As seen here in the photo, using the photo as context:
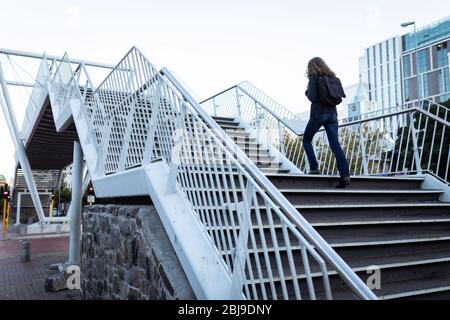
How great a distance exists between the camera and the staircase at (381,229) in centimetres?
311

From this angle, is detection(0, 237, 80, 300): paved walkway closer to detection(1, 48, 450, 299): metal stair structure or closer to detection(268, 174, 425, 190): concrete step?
detection(1, 48, 450, 299): metal stair structure

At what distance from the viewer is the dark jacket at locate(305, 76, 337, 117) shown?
464cm

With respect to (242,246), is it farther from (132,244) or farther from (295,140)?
(295,140)

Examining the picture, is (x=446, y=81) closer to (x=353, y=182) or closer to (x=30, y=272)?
(x=353, y=182)

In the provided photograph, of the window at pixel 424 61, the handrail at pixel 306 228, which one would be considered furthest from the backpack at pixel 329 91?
the window at pixel 424 61

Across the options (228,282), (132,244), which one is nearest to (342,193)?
(228,282)

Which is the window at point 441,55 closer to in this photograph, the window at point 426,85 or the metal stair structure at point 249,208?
the window at point 426,85

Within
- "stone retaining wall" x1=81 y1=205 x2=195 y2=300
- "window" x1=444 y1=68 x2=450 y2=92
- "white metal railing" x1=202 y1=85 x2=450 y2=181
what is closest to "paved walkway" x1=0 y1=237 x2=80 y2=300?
"stone retaining wall" x1=81 y1=205 x2=195 y2=300

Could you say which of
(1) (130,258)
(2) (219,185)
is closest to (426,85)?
(1) (130,258)

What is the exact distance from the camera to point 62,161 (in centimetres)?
1972

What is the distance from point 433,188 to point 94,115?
5278 millimetres

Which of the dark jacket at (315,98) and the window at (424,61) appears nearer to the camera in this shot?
the dark jacket at (315,98)

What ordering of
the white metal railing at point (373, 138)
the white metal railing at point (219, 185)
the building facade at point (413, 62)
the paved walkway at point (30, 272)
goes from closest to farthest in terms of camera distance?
the white metal railing at point (219, 185) < the white metal railing at point (373, 138) < the paved walkway at point (30, 272) < the building facade at point (413, 62)

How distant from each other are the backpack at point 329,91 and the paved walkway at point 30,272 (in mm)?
6153
